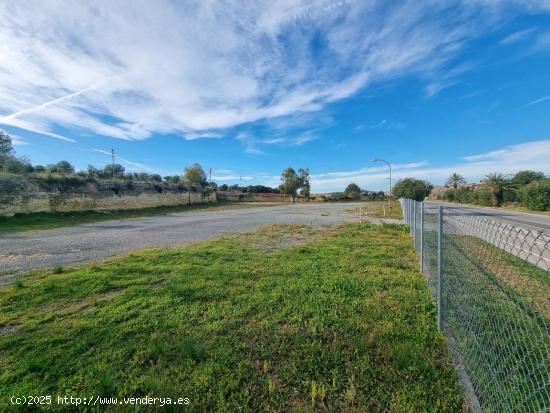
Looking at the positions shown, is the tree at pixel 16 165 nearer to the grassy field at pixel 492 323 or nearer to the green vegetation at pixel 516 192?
the grassy field at pixel 492 323

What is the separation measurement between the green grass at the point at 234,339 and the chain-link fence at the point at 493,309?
257 millimetres

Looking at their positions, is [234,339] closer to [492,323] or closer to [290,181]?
[492,323]

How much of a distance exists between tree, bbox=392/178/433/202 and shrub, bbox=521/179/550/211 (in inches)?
802

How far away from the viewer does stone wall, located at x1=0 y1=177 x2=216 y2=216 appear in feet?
52.8

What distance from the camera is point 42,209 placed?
17.7m

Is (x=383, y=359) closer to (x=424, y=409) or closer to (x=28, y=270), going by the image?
(x=424, y=409)

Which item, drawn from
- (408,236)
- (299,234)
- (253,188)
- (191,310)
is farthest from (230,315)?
(253,188)

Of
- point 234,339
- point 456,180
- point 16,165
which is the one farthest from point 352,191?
point 234,339

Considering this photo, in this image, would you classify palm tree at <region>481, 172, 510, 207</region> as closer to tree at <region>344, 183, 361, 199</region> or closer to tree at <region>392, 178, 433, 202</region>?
tree at <region>392, 178, 433, 202</region>

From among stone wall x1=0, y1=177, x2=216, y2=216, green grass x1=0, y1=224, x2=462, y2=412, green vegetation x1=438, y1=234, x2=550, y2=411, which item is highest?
stone wall x1=0, y1=177, x2=216, y2=216

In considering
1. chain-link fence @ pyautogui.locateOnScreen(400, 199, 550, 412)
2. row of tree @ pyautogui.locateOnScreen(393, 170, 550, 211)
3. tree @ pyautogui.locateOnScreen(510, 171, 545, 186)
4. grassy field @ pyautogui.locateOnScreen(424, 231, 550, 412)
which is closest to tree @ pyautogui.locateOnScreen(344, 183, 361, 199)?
row of tree @ pyautogui.locateOnScreen(393, 170, 550, 211)

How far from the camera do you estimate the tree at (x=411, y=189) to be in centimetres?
5031

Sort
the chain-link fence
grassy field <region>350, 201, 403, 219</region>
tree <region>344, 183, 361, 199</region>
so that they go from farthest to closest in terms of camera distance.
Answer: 1. tree <region>344, 183, 361, 199</region>
2. grassy field <region>350, 201, 403, 219</region>
3. the chain-link fence

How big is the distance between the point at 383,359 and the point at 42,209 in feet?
77.1
